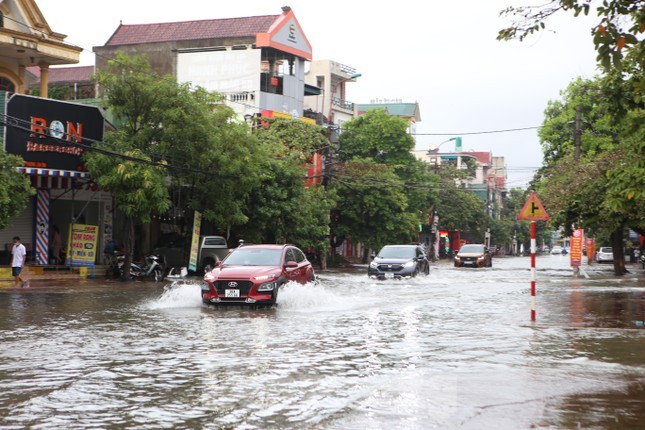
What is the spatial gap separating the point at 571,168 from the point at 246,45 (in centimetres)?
2576

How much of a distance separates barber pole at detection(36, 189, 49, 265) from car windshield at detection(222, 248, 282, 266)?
47.1 ft

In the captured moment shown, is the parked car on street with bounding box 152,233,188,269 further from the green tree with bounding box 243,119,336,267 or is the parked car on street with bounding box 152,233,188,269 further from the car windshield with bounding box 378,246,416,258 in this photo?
the car windshield with bounding box 378,246,416,258

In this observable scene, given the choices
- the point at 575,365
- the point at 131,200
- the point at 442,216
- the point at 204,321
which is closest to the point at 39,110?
the point at 131,200

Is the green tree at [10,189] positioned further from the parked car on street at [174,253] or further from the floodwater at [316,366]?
the parked car on street at [174,253]

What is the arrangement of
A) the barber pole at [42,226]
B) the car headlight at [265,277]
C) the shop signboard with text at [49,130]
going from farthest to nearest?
the barber pole at [42,226], the shop signboard with text at [49,130], the car headlight at [265,277]

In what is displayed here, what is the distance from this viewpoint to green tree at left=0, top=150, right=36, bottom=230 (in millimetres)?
25375

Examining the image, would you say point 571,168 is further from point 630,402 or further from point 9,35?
point 630,402

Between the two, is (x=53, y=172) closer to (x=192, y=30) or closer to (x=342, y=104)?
(x=192, y=30)

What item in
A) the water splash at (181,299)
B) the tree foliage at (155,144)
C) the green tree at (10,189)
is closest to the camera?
the water splash at (181,299)

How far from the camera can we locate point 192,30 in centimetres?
6044

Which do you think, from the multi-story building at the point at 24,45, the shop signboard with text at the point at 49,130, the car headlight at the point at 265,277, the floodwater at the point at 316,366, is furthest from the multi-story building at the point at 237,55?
the floodwater at the point at 316,366

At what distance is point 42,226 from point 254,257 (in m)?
15.4

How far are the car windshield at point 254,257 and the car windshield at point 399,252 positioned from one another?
15.3 meters

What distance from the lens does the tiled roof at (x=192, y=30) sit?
59.0m
